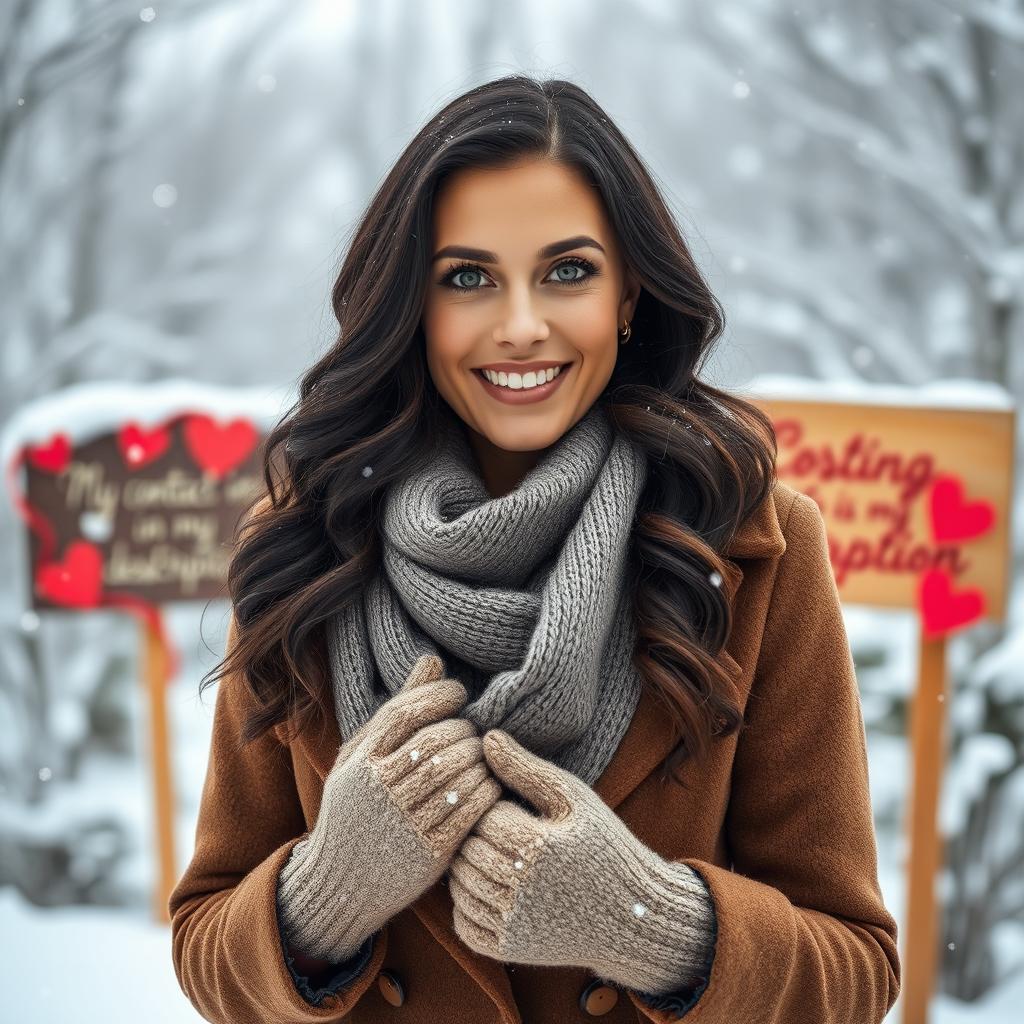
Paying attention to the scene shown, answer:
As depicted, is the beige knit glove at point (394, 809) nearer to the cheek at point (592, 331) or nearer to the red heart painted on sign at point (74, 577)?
the cheek at point (592, 331)

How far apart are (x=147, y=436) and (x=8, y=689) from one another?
6.22ft

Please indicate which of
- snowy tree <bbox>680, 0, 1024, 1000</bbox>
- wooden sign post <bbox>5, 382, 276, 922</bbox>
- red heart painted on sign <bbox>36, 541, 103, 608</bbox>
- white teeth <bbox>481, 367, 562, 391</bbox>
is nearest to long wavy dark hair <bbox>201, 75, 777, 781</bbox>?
white teeth <bbox>481, 367, 562, 391</bbox>

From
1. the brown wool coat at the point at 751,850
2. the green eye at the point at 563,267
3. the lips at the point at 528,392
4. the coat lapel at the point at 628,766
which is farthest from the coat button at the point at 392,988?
the green eye at the point at 563,267

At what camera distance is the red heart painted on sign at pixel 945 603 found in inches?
100

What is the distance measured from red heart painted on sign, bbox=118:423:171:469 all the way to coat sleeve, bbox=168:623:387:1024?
1.71 metres

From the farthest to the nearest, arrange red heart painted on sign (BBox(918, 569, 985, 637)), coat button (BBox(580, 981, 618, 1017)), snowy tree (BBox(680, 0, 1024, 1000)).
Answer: snowy tree (BBox(680, 0, 1024, 1000)) → red heart painted on sign (BBox(918, 569, 985, 637)) → coat button (BBox(580, 981, 618, 1017))

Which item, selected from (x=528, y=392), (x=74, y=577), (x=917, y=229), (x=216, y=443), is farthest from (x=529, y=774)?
(x=917, y=229)

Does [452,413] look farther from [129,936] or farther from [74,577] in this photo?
[129,936]

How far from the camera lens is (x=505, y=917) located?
1092 mm

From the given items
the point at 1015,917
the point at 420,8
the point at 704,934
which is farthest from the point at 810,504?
the point at 420,8

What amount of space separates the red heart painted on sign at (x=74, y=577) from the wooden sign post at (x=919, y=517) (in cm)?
193

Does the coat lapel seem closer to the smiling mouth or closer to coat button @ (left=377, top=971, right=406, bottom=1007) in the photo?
coat button @ (left=377, top=971, right=406, bottom=1007)

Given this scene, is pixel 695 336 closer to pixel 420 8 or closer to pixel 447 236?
pixel 447 236

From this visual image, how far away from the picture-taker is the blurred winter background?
3.55 meters
